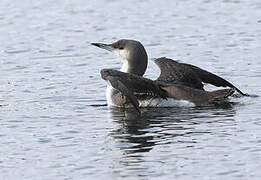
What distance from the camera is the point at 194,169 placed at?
873 centimetres

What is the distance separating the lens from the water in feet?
29.6

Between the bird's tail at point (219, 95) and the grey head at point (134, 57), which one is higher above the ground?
the grey head at point (134, 57)

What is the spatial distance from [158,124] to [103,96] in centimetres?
205

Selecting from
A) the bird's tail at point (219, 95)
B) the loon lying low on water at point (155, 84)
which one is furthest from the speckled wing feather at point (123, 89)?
the bird's tail at point (219, 95)

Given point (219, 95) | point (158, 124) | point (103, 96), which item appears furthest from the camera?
point (103, 96)

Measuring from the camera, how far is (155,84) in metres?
11.7

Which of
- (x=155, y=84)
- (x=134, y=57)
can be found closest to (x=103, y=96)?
(x=134, y=57)

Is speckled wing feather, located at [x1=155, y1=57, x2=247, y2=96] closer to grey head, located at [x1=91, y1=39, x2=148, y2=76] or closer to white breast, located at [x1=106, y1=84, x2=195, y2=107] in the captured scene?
grey head, located at [x1=91, y1=39, x2=148, y2=76]

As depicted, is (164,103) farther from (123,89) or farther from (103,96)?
(103,96)

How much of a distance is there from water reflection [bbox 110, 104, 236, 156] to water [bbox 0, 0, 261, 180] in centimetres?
1

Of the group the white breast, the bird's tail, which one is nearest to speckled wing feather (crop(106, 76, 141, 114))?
the white breast

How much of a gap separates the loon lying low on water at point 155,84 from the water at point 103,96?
18cm

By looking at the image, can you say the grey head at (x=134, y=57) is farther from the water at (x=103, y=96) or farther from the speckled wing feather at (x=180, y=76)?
the water at (x=103, y=96)

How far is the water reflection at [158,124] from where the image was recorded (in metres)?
9.87
